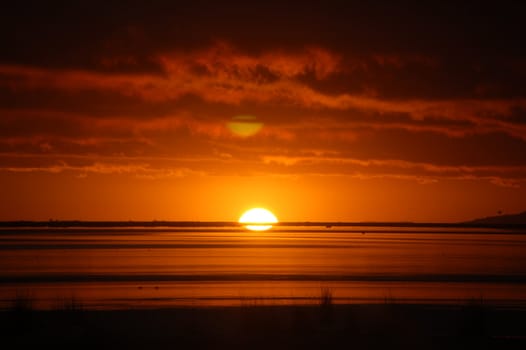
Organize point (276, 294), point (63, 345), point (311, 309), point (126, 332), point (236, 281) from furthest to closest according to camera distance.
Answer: point (236, 281) → point (276, 294) → point (311, 309) → point (126, 332) → point (63, 345)

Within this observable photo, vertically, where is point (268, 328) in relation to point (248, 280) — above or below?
below

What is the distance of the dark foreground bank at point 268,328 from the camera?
14883 millimetres

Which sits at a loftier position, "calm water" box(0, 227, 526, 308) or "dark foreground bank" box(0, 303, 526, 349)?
"calm water" box(0, 227, 526, 308)

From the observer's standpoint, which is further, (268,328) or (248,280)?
(248,280)

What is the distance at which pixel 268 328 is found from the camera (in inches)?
669

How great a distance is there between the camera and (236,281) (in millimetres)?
32062

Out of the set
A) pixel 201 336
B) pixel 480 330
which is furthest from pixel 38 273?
pixel 480 330

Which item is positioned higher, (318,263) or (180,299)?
(318,263)

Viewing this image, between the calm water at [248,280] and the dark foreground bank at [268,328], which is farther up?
the calm water at [248,280]

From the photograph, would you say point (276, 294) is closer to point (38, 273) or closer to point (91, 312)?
point (91, 312)

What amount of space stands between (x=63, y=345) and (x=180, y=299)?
37.3 feet

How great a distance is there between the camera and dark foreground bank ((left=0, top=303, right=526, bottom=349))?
14883mm

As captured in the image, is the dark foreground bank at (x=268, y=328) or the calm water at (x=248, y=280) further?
the calm water at (x=248, y=280)

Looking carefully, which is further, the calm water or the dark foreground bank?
the calm water
